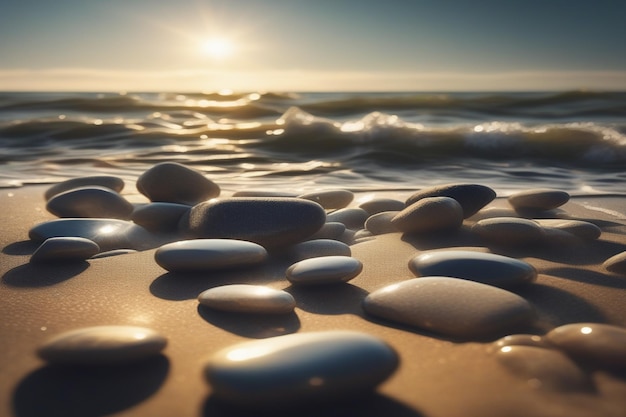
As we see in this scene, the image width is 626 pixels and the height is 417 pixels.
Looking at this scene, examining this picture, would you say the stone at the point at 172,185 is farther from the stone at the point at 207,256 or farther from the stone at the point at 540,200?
the stone at the point at 540,200

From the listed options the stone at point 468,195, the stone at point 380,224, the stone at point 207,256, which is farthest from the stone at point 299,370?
the stone at point 468,195

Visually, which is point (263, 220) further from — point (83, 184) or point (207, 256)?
point (83, 184)

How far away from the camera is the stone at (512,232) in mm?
1663

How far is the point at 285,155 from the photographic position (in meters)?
5.30

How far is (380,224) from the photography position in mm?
2018

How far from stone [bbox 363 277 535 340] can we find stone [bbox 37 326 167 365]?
463 millimetres

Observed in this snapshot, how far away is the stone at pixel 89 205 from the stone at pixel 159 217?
0.78 ft

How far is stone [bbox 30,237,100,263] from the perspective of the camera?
1.54 m

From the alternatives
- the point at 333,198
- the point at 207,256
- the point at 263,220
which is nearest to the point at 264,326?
the point at 207,256

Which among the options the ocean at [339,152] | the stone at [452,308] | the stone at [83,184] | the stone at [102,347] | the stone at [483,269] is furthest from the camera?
the ocean at [339,152]

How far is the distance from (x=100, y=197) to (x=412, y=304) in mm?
1611

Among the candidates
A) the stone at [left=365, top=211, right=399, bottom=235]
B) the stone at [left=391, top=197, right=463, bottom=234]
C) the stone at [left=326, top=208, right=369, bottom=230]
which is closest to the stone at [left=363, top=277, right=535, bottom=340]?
the stone at [left=391, top=197, right=463, bottom=234]

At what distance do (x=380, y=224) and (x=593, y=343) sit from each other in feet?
3.70

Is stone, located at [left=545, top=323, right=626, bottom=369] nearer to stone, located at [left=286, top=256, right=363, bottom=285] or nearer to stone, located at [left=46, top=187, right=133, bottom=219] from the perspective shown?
stone, located at [left=286, top=256, right=363, bottom=285]
